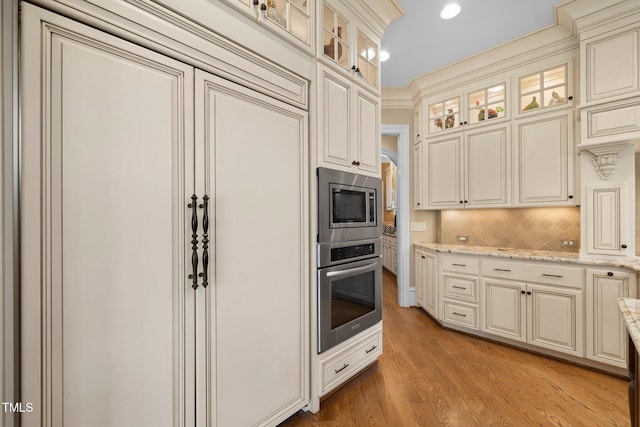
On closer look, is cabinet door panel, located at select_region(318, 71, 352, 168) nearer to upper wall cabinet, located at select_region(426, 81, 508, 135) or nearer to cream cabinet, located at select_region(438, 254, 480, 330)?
cream cabinet, located at select_region(438, 254, 480, 330)

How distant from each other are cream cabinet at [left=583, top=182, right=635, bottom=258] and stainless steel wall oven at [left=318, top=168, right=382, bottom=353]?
1.83m

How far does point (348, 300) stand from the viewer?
2014 millimetres

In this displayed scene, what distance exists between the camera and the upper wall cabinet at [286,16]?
1.42 m

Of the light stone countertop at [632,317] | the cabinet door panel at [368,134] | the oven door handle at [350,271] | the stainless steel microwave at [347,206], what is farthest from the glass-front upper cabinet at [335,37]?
the light stone countertop at [632,317]

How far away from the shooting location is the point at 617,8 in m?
2.26

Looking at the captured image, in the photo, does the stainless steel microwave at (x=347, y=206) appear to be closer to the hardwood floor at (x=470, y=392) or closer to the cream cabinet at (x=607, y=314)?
the hardwood floor at (x=470, y=392)

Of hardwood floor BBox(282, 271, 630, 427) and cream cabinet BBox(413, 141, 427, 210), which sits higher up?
cream cabinet BBox(413, 141, 427, 210)

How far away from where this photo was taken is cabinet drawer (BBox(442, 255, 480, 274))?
9.66ft

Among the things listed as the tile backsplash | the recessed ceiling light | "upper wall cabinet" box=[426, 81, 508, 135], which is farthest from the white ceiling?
the tile backsplash

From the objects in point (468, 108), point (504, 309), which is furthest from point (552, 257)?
point (468, 108)

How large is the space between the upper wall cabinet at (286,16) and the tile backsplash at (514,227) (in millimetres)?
2887

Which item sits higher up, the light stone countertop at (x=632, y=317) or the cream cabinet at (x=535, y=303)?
the light stone countertop at (x=632, y=317)

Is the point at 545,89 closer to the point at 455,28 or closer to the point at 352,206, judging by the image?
the point at 455,28

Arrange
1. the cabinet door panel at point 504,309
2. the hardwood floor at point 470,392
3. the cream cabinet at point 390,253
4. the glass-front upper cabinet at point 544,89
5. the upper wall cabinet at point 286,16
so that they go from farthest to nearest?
the cream cabinet at point 390,253 → the glass-front upper cabinet at point 544,89 → the cabinet door panel at point 504,309 → the hardwood floor at point 470,392 → the upper wall cabinet at point 286,16
